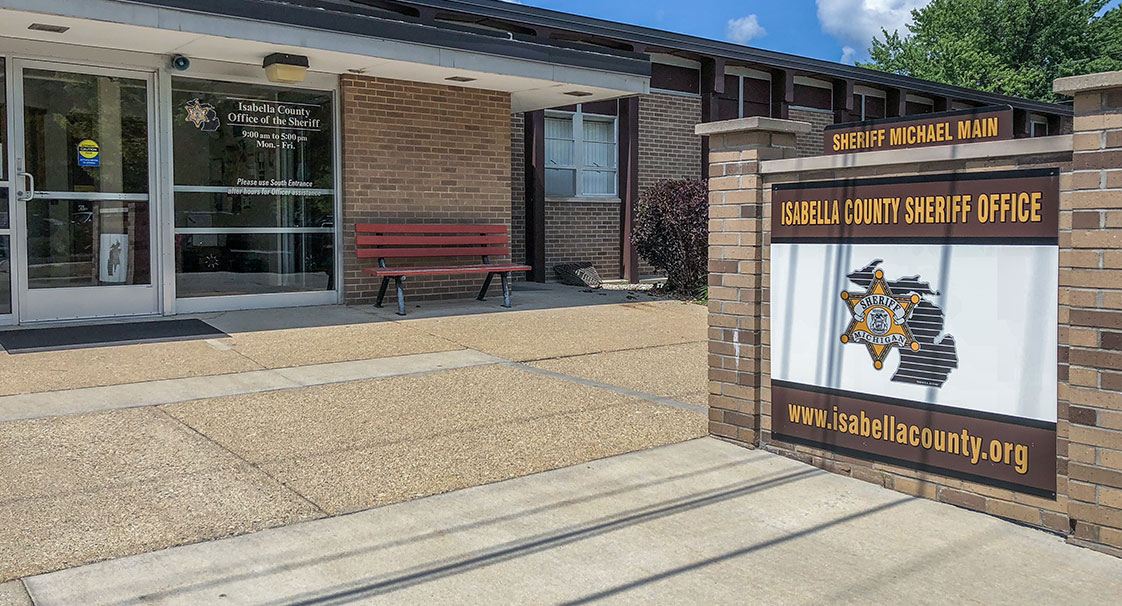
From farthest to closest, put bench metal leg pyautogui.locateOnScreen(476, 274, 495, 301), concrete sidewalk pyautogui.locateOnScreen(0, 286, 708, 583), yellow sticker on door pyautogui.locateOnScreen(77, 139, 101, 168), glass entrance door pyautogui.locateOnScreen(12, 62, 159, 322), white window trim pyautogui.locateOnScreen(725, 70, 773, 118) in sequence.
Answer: white window trim pyautogui.locateOnScreen(725, 70, 773, 118)
bench metal leg pyautogui.locateOnScreen(476, 274, 495, 301)
yellow sticker on door pyautogui.locateOnScreen(77, 139, 101, 168)
glass entrance door pyautogui.locateOnScreen(12, 62, 159, 322)
concrete sidewalk pyautogui.locateOnScreen(0, 286, 708, 583)

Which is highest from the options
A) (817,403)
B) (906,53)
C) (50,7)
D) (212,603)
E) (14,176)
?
(906,53)

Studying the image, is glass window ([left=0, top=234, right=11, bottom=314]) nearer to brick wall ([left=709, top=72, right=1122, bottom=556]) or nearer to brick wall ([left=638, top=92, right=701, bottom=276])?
brick wall ([left=709, top=72, right=1122, bottom=556])

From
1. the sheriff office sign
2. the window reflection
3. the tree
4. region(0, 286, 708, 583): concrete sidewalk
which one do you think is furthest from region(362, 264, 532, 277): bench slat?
the tree

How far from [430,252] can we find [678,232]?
3.65 meters

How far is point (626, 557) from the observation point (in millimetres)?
3818

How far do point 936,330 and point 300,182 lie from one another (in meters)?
8.13

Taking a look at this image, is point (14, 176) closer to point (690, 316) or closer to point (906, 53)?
point (690, 316)

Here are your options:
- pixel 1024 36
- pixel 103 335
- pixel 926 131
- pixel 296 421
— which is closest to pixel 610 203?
pixel 103 335

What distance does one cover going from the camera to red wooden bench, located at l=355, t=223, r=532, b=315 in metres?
10.9

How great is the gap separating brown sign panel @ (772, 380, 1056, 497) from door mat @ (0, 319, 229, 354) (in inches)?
229

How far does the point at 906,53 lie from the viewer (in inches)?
1640

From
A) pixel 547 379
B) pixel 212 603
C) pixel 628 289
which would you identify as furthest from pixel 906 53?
pixel 212 603

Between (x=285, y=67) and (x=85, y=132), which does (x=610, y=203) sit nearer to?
(x=285, y=67)

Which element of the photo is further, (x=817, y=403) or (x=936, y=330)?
(x=817, y=403)
